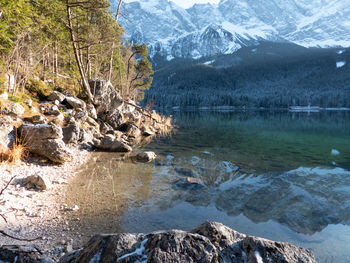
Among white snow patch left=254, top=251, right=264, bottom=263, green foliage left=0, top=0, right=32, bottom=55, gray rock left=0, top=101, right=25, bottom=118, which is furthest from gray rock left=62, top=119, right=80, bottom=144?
white snow patch left=254, top=251, right=264, bottom=263

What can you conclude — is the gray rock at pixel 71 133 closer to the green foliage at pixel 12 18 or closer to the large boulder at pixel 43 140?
the large boulder at pixel 43 140

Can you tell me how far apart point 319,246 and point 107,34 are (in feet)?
55.1

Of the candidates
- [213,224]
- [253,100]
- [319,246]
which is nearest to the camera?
[213,224]

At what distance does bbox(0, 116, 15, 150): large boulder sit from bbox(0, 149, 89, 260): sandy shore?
90 cm

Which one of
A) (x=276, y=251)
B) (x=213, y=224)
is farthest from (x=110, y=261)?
(x=276, y=251)

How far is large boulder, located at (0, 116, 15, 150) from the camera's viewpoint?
6949mm

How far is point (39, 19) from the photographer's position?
11.7 metres

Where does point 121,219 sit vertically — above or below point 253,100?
below

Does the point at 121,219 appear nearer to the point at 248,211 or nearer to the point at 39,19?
the point at 248,211

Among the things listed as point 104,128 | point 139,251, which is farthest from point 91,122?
point 139,251

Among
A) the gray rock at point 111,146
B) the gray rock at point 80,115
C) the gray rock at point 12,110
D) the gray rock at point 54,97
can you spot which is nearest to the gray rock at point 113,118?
the gray rock at point 80,115

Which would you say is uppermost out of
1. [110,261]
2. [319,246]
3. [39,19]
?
[39,19]

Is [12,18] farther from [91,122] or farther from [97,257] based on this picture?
[97,257]

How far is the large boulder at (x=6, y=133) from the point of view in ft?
22.8
